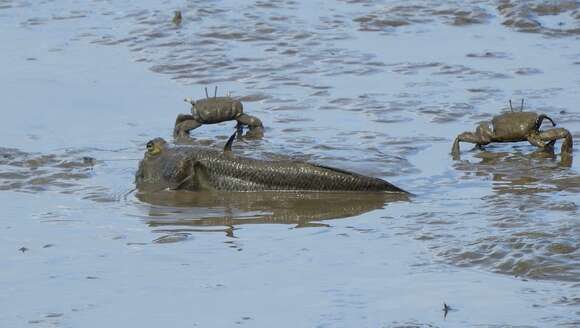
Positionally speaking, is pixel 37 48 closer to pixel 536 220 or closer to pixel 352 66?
pixel 352 66

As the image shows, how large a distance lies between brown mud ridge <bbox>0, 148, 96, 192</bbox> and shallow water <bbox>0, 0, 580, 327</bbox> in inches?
1.0

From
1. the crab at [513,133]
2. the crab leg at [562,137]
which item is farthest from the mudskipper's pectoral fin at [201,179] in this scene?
the crab leg at [562,137]

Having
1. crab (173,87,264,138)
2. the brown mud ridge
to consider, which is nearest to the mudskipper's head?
the brown mud ridge

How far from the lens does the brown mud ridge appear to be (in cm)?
915

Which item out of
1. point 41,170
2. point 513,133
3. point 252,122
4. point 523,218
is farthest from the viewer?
point 252,122

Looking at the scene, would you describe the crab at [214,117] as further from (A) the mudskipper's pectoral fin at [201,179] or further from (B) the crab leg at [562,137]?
(B) the crab leg at [562,137]

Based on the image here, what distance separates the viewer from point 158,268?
709cm

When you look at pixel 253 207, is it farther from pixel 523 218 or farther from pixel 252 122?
pixel 252 122

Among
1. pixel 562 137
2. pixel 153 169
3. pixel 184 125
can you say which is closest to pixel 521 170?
pixel 562 137

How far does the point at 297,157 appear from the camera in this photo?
9805 mm

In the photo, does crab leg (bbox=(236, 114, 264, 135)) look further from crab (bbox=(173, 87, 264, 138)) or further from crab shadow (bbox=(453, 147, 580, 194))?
crab shadow (bbox=(453, 147, 580, 194))

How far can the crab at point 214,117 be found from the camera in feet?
34.9

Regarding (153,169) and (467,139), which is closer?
(153,169)

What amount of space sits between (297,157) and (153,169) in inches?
43.5
